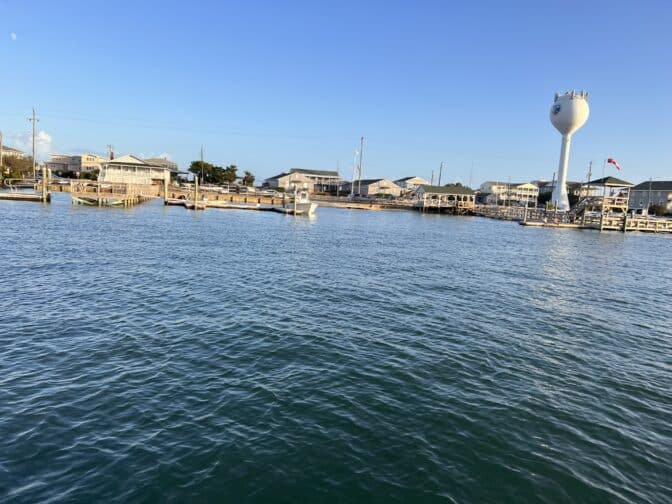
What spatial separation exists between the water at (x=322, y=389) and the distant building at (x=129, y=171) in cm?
8449

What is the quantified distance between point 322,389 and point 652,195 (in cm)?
15943

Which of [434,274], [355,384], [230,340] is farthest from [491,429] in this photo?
[434,274]

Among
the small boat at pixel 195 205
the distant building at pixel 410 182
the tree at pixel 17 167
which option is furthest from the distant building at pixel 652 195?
the tree at pixel 17 167

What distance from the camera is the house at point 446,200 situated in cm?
11500

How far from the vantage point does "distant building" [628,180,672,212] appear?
128 meters

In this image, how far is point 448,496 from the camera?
734cm

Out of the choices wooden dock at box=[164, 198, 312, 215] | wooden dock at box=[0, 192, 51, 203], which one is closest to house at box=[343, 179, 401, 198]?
wooden dock at box=[164, 198, 312, 215]

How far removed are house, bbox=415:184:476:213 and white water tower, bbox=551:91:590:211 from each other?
22.0 metres

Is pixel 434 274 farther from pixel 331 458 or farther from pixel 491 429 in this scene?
pixel 331 458

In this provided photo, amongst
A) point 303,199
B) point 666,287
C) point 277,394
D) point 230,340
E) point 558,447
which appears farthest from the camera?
point 303,199

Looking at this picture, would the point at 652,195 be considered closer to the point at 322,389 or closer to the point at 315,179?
the point at 315,179

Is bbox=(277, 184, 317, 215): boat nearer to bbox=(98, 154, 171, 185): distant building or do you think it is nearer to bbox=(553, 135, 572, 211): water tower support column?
bbox=(98, 154, 171, 185): distant building

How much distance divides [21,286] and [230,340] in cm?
1194

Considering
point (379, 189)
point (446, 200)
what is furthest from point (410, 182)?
point (446, 200)
